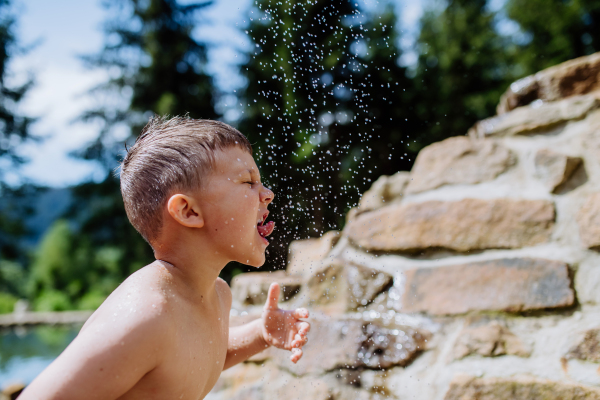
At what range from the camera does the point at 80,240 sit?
45.5 ft

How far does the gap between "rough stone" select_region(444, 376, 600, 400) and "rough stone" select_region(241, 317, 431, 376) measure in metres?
0.20

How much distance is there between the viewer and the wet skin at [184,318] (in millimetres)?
889

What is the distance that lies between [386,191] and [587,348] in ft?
3.47

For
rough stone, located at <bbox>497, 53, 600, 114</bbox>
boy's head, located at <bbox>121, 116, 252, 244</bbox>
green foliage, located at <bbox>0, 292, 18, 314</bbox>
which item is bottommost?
green foliage, located at <bbox>0, 292, 18, 314</bbox>

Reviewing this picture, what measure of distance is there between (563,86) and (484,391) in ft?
4.98

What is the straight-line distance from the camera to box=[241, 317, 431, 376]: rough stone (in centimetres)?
159

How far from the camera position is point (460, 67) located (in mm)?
14922

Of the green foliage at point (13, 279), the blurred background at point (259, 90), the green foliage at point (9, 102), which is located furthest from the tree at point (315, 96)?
the green foliage at point (13, 279)

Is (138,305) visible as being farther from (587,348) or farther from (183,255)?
(587,348)

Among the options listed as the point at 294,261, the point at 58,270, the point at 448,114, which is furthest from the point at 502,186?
the point at 58,270

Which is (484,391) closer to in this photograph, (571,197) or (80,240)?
(571,197)

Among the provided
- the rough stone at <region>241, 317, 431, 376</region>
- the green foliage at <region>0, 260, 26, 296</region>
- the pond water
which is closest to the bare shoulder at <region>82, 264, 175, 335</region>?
the rough stone at <region>241, 317, 431, 376</region>

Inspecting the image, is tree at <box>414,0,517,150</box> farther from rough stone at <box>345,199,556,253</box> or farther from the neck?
the neck

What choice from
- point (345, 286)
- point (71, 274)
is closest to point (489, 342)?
point (345, 286)
